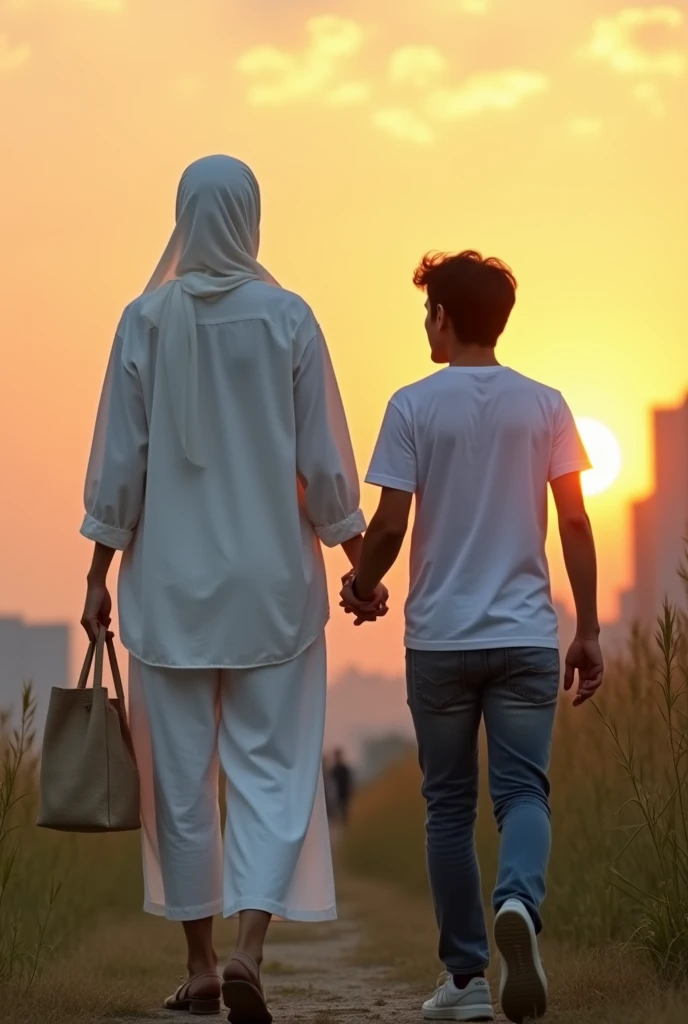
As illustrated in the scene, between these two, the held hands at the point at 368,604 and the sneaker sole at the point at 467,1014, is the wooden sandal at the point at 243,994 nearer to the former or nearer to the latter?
the sneaker sole at the point at 467,1014

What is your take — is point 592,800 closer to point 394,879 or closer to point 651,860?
point 651,860

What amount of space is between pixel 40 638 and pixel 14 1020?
14546 centimetres

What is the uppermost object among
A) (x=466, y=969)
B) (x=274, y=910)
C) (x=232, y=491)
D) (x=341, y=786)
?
(x=232, y=491)

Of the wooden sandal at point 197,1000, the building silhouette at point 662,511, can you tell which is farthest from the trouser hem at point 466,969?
the building silhouette at point 662,511

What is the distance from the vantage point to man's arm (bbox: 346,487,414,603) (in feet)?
14.4

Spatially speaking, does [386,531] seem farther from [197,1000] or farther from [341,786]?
[341,786]

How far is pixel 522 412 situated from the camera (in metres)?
4.38

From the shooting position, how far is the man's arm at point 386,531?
4.40 meters

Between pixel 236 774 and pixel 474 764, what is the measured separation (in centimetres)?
69

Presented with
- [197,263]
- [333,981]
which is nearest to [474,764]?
[197,263]

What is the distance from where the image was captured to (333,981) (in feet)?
20.3

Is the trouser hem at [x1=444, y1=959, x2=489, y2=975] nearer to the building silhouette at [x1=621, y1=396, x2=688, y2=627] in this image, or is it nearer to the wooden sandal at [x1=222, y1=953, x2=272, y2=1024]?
the wooden sandal at [x1=222, y1=953, x2=272, y2=1024]

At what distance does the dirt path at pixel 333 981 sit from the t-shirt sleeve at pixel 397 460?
1409 mm

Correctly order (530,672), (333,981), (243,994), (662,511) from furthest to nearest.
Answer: (662,511), (333,981), (530,672), (243,994)
